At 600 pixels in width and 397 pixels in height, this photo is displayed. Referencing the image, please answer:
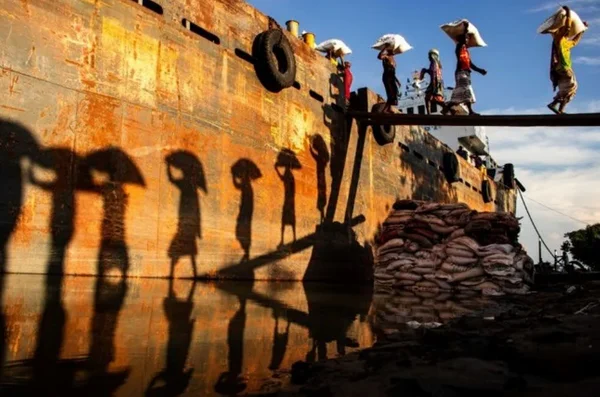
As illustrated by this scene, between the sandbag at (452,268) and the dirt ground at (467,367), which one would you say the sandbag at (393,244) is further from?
the dirt ground at (467,367)

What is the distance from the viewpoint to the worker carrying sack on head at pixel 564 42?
8531 mm

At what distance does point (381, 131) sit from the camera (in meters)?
12.4

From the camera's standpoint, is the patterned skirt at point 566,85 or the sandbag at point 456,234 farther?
the sandbag at point 456,234

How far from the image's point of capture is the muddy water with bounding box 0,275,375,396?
1.85m

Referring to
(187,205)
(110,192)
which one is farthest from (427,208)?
(110,192)

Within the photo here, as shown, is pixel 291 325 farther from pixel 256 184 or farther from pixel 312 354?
pixel 256 184

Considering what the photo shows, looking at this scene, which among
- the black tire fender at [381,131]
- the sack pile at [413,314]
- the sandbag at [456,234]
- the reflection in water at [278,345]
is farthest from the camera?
the black tire fender at [381,131]

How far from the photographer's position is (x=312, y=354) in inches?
104

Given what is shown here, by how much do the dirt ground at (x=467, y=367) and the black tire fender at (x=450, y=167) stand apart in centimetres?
1572

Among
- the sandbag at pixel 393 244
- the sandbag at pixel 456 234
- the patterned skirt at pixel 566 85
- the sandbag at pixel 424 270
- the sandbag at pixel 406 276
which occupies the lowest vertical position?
the sandbag at pixel 406 276

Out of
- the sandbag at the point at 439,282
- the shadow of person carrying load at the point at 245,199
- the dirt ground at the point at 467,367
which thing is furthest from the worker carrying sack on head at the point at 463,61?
the dirt ground at the point at 467,367

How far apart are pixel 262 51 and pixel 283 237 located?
11.1 ft

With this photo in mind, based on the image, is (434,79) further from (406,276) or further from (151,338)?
(151,338)

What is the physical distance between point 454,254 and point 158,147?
6.09 m
